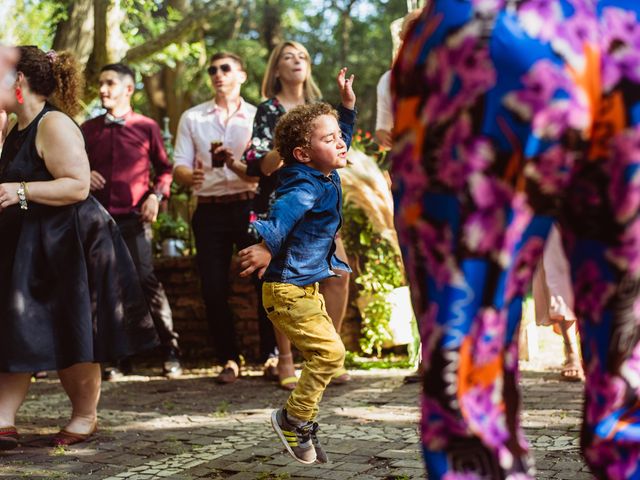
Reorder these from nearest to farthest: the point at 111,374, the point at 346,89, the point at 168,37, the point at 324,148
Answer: the point at 324,148 < the point at 346,89 < the point at 111,374 < the point at 168,37

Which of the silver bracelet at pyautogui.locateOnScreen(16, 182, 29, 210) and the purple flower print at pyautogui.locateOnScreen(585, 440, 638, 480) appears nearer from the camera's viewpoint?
the purple flower print at pyautogui.locateOnScreen(585, 440, 638, 480)

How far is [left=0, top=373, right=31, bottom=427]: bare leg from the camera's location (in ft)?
16.2

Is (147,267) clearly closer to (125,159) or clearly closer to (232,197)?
(125,159)

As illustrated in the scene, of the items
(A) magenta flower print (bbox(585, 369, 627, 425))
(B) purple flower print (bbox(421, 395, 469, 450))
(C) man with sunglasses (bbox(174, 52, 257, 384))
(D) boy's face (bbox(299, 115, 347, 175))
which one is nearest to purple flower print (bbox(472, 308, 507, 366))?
(B) purple flower print (bbox(421, 395, 469, 450))

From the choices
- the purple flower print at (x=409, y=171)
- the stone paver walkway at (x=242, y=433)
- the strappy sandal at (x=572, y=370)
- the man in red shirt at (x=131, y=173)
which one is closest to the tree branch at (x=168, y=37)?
the man in red shirt at (x=131, y=173)

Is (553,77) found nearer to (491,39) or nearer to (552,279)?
(491,39)

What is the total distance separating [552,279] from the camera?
5758mm

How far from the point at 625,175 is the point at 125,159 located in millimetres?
6312

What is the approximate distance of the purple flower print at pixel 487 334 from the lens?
1.80 meters

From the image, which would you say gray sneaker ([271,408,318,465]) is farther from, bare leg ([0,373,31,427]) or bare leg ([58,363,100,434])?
bare leg ([0,373,31,427])

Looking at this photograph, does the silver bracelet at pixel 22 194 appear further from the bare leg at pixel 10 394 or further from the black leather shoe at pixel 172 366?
the black leather shoe at pixel 172 366

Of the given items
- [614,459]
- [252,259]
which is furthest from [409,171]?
[252,259]

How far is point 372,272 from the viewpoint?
8.30 m

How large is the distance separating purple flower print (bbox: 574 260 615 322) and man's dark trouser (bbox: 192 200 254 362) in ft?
18.5
